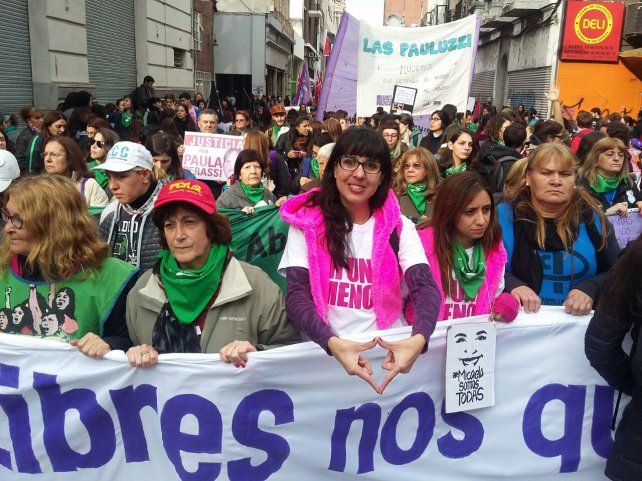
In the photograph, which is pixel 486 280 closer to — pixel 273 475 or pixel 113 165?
pixel 273 475

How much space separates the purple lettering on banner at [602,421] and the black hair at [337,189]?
51.1 inches

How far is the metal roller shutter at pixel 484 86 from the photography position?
31984 mm

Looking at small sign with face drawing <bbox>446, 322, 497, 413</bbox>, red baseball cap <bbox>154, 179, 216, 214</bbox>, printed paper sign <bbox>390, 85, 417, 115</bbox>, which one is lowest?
small sign with face drawing <bbox>446, 322, 497, 413</bbox>

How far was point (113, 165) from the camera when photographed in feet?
11.3

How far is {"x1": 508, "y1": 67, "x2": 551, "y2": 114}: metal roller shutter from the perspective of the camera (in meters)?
24.0

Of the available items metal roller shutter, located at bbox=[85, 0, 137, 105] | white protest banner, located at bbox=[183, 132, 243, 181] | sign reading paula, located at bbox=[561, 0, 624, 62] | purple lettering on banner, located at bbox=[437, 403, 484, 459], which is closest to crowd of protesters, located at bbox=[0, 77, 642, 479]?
purple lettering on banner, located at bbox=[437, 403, 484, 459]

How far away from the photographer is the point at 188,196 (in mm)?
2439

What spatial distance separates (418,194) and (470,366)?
2.35m

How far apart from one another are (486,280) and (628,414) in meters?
0.85

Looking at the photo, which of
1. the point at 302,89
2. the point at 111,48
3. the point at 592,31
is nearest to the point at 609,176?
the point at 302,89

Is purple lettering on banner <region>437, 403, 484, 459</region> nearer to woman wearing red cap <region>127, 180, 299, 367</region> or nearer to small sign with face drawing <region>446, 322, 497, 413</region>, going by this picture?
small sign with face drawing <region>446, 322, 497, 413</region>

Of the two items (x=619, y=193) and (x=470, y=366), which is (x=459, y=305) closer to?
(x=470, y=366)

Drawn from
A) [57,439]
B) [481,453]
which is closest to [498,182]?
[481,453]

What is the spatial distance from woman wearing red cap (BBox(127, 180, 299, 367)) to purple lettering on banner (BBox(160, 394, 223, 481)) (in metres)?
0.22
